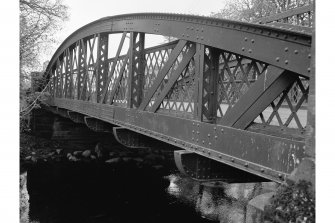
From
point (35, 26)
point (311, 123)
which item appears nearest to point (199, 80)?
point (311, 123)

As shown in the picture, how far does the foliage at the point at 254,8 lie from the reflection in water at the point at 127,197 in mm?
11041

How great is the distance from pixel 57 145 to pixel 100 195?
9.27 meters

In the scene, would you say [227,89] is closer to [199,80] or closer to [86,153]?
[199,80]

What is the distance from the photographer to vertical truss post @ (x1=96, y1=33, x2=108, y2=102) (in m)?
10.8

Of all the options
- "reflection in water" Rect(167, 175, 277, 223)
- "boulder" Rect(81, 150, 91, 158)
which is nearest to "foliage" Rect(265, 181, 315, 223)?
"reflection in water" Rect(167, 175, 277, 223)

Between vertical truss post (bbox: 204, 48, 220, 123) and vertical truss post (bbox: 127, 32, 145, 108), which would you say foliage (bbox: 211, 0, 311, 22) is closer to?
vertical truss post (bbox: 127, 32, 145, 108)

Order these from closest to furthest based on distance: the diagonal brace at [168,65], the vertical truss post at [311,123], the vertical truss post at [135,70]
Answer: the vertical truss post at [311,123] < the diagonal brace at [168,65] < the vertical truss post at [135,70]

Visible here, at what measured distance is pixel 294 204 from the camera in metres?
2.73

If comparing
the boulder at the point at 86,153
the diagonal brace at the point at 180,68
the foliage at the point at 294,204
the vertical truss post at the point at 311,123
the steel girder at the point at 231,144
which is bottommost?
the boulder at the point at 86,153

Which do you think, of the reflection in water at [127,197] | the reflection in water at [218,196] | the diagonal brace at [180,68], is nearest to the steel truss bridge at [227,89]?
the diagonal brace at [180,68]

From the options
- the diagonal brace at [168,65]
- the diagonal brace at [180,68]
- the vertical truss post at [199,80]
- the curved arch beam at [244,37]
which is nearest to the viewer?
the curved arch beam at [244,37]

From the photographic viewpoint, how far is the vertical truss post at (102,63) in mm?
10797

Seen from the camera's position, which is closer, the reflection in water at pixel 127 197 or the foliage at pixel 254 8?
the reflection in water at pixel 127 197

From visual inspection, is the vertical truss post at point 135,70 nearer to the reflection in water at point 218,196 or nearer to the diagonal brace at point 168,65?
the diagonal brace at point 168,65
